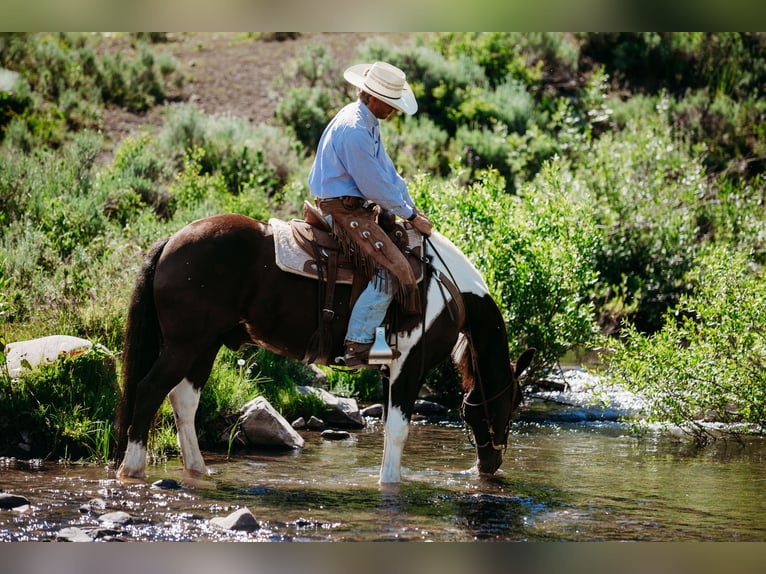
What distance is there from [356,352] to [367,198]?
1.10m

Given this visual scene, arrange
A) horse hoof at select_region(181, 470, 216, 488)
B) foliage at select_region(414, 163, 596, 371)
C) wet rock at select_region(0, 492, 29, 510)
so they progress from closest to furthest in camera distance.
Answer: wet rock at select_region(0, 492, 29, 510)
horse hoof at select_region(181, 470, 216, 488)
foliage at select_region(414, 163, 596, 371)

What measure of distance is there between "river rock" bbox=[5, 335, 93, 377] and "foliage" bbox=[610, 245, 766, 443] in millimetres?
4841

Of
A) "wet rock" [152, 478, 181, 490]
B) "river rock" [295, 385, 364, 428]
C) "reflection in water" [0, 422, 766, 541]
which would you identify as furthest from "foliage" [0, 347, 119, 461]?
"river rock" [295, 385, 364, 428]

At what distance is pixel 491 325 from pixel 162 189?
26.4 ft

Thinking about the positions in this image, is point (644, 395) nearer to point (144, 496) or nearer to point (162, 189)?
point (144, 496)

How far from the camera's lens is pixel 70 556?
5.17 metres

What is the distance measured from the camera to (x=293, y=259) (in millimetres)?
6824

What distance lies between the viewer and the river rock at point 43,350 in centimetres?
825

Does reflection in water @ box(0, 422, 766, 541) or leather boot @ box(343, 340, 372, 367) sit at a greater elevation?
leather boot @ box(343, 340, 372, 367)

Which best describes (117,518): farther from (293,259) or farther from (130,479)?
(293,259)

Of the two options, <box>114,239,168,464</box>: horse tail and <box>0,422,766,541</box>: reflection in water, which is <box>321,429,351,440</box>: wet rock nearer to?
<box>0,422,766,541</box>: reflection in water

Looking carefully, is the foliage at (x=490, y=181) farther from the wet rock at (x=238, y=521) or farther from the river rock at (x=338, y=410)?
the wet rock at (x=238, y=521)

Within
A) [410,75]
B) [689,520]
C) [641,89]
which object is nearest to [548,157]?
[410,75]

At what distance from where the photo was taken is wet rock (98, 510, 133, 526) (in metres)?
5.81
